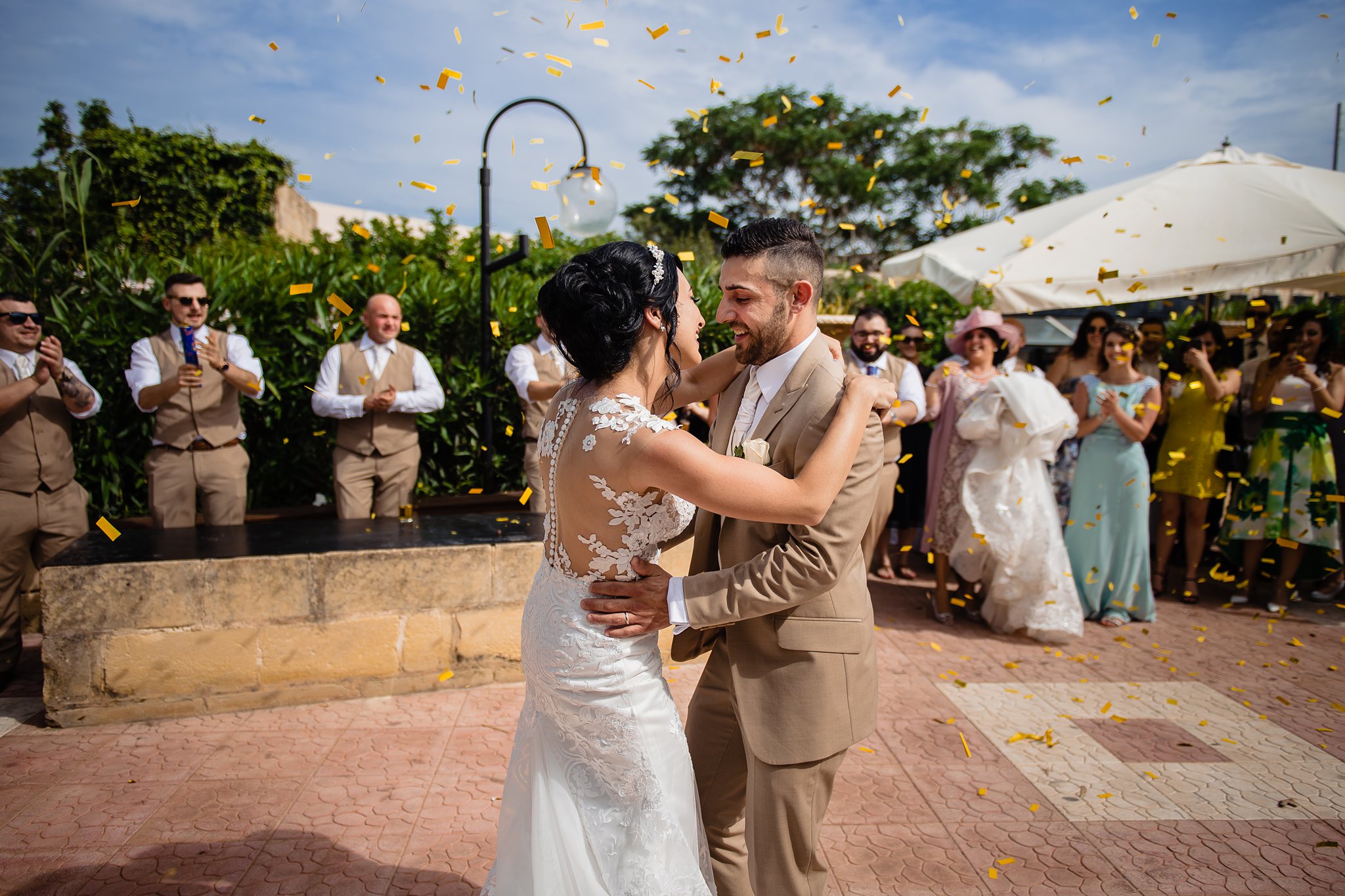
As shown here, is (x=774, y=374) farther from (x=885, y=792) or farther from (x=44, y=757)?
(x=44, y=757)

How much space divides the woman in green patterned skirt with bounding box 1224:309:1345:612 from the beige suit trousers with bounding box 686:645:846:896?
19.9ft

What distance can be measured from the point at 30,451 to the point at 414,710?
110 inches

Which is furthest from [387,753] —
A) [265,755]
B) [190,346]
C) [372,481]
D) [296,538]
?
[190,346]

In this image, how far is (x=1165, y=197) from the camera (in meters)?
7.24

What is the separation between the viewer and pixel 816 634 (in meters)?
2.11

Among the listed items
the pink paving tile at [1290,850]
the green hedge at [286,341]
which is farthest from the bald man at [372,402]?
the pink paving tile at [1290,850]

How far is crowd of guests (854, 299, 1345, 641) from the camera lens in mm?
5699

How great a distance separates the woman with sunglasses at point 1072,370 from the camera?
6.28 meters

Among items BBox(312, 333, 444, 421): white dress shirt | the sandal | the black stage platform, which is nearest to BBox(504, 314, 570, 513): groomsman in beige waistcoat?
BBox(312, 333, 444, 421): white dress shirt

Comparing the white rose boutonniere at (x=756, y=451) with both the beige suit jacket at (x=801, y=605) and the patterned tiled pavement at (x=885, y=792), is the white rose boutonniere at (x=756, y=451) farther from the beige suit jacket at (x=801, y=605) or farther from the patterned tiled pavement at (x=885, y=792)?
the patterned tiled pavement at (x=885, y=792)

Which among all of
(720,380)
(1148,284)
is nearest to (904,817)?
(720,380)

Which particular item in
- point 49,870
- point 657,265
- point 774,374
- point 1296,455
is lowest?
point 49,870

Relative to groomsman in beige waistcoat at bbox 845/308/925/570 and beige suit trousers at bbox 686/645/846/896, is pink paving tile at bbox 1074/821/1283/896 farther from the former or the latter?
groomsman in beige waistcoat at bbox 845/308/925/570

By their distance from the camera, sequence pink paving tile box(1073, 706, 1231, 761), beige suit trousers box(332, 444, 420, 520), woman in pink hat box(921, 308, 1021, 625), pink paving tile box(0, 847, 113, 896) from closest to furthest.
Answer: pink paving tile box(0, 847, 113, 896)
pink paving tile box(1073, 706, 1231, 761)
beige suit trousers box(332, 444, 420, 520)
woman in pink hat box(921, 308, 1021, 625)
